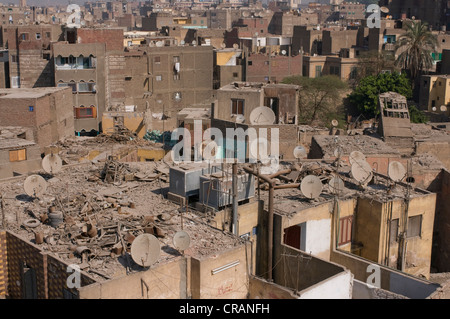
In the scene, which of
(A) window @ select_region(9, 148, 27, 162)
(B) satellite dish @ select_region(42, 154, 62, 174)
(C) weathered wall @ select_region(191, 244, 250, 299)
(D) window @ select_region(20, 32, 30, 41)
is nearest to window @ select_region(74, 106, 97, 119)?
(D) window @ select_region(20, 32, 30, 41)

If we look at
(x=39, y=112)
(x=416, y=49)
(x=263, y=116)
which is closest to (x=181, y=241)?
(x=263, y=116)

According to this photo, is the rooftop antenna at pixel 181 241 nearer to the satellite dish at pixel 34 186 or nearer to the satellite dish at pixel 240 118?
the satellite dish at pixel 34 186

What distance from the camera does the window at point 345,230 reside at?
22266 mm

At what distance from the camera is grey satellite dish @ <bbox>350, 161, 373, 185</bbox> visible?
2312 centimetres

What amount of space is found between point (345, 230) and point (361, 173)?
85.8 inches

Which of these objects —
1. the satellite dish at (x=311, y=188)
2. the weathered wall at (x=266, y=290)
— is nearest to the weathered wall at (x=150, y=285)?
the weathered wall at (x=266, y=290)

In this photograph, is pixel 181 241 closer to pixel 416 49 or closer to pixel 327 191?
pixel 327 191

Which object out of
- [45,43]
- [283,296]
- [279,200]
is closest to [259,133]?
[279,200]

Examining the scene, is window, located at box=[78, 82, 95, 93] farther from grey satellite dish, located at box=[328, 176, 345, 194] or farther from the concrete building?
grey satellite dish, located at box=[328, 176, 345, 194]

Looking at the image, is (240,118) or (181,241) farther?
(240,118)

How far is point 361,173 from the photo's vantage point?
23.2m

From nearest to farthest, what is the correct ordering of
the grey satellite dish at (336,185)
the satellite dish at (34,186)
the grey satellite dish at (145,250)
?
the grey satellite dish at (145,250)
the satellite dish at (34,186)
the grey satellite dish at (336,185)

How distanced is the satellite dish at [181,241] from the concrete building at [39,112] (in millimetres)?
20048

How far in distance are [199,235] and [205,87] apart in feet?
117
